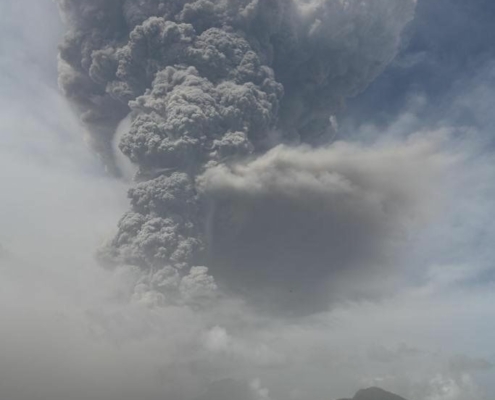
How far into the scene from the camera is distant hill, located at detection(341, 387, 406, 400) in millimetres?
114938

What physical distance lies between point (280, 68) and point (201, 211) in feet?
61.2

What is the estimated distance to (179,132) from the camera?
39.4 metres

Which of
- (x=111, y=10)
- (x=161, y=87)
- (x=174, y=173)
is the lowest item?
(x=174, y=173)

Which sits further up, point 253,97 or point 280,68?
point 280,68

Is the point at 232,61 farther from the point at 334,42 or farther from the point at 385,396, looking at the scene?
the point at 385,396

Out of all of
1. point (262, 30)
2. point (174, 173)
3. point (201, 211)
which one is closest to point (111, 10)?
point (262, 30)

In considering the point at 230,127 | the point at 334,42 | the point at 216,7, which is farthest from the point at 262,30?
the point at 230,127

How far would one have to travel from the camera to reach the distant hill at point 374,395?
11494cm

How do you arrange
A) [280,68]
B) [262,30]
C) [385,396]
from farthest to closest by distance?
[385,396] → [280,68] → [262,30]

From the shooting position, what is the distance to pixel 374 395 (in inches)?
Answer: 4596

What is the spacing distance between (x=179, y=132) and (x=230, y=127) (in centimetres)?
491

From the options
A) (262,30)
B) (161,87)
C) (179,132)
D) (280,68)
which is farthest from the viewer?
(280,68)

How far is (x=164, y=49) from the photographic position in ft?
142

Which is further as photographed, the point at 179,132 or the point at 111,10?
the point at 111,10
